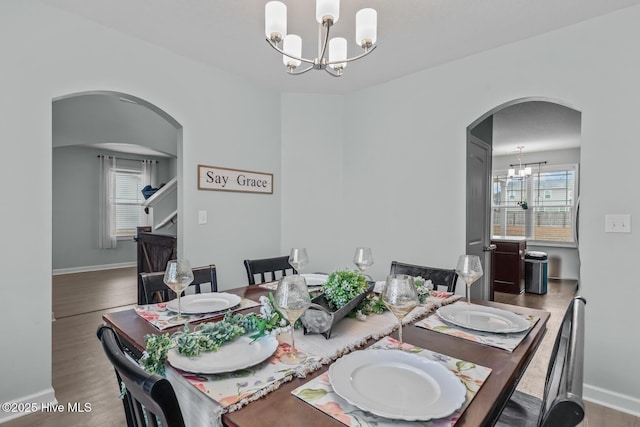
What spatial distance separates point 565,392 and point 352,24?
87.7 inches

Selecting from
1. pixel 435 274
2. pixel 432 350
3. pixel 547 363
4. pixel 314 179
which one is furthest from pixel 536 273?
pixel 432 350

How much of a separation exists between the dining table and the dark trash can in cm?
422

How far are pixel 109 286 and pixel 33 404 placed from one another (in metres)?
3.64

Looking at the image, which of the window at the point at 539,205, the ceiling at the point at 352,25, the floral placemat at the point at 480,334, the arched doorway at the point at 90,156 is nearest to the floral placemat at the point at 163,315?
the floral placemat at the point at 480,334

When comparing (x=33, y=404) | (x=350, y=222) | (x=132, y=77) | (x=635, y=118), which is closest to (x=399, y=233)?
(x=350, y=222)

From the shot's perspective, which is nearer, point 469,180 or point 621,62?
point 621,62

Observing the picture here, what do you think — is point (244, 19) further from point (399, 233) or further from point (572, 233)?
point (572, 233)

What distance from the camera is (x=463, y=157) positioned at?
267 centimetres

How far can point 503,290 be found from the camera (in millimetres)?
4910

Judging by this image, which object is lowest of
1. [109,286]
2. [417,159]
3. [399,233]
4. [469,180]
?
[109,286]

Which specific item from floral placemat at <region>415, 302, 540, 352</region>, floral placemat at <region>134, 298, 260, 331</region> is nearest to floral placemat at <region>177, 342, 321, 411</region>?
floral placemat at <region>134, 298, 260, 331</region>

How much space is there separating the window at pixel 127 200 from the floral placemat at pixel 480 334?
7.31m

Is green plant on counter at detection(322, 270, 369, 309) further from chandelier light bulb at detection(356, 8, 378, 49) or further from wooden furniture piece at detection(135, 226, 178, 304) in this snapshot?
wooden furniture piece at detection(135, 226, 178, 304)

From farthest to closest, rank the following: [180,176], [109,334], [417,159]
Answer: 1. [417,159]
2. [180,176]
3. [109,334]
